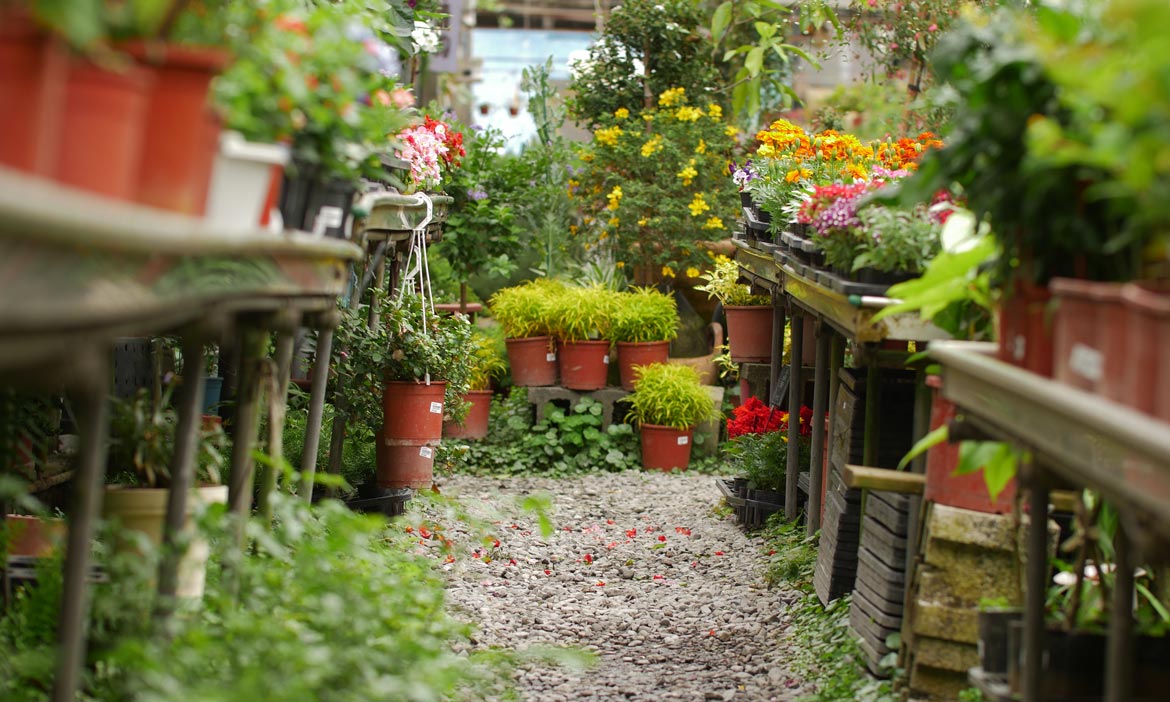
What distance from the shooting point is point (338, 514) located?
3020mm

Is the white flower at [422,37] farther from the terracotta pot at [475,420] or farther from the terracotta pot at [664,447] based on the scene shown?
the terracotta pot at [664,447]

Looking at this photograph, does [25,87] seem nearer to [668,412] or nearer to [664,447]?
[668,412]

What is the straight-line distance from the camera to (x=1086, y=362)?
2.14 metres

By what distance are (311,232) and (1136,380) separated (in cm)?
194

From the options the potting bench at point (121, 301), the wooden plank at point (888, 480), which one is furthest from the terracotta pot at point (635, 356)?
the potting bench at point (121, 301)

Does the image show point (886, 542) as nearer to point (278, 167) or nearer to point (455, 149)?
point (278, 167)

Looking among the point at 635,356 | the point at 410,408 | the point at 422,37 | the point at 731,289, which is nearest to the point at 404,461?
the point at 410,408

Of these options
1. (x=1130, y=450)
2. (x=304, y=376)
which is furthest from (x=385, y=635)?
(x=304, y=376)

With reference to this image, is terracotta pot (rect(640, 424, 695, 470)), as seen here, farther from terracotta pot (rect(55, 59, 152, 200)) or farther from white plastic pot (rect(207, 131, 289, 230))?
terracotta pot (rect(55, 59, 152, 200))

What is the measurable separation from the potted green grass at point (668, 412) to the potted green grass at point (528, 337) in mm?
705

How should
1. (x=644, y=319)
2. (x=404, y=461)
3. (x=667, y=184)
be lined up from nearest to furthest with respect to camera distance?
(x=404, y=461), (x=644, y=319), (x=667, y=184)

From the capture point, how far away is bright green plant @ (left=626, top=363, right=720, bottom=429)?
870 centimetres

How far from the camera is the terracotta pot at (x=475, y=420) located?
8.80m

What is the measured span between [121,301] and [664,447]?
7.13 meters
